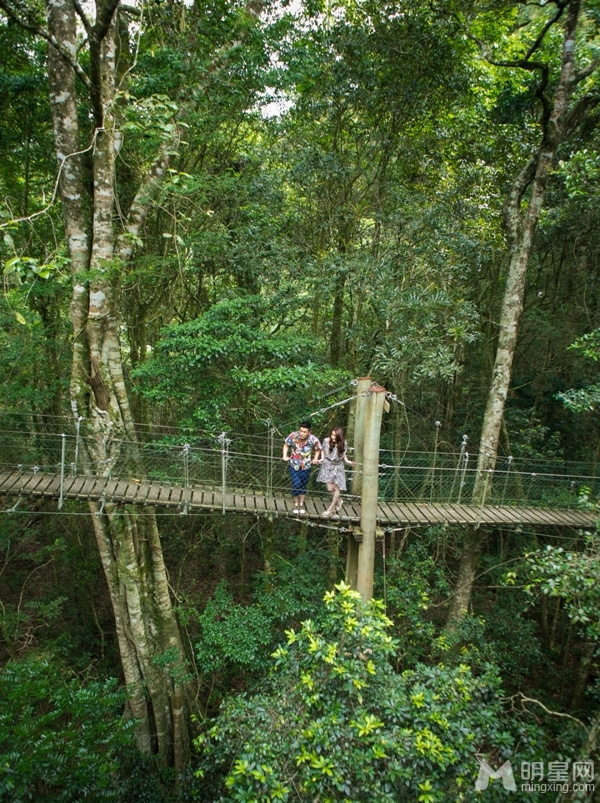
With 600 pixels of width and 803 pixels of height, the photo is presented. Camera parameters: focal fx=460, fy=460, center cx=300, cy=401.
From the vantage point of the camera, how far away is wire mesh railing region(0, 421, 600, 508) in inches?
137

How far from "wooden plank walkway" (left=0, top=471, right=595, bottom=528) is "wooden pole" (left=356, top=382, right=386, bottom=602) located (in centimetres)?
12

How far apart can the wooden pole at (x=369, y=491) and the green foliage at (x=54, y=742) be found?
1.97m

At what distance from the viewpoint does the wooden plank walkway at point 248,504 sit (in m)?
3.03

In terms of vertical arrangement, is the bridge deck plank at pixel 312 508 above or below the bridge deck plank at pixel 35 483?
below

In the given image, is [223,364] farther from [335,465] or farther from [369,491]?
[369,491]

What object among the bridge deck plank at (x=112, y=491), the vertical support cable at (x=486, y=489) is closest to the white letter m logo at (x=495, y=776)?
the vertical support cable at (x=486, y=489)

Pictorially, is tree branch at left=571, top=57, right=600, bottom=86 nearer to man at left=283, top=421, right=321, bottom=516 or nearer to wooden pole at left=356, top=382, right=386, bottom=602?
wooden pole at left=356, top=382, right=386, bottom=602

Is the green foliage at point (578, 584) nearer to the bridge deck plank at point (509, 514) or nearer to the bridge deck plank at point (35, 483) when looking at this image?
the bridge deck plank at point (509, 514)

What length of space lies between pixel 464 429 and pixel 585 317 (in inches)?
78.9

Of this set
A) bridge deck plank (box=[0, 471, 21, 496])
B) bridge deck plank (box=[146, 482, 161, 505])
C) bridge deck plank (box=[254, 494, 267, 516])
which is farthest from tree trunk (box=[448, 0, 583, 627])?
bridge deck plank (box=[0, 471, 21, 496])

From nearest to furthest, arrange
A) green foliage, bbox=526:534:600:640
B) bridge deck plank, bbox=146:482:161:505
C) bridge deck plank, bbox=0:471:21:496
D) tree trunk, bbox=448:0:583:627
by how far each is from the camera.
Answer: green foliage, bbox=526:534:600:640 → bridge deck plank, bbox=0:471:21:496 → bridge deck plank, bbox=146:482:161:505 → tree trunk, bbox=448:0:583:627

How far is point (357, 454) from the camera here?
341cm

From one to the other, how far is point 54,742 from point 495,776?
8.64 ft

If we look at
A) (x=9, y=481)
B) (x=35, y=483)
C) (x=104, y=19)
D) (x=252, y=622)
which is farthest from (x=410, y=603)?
(x=104, y=19)
